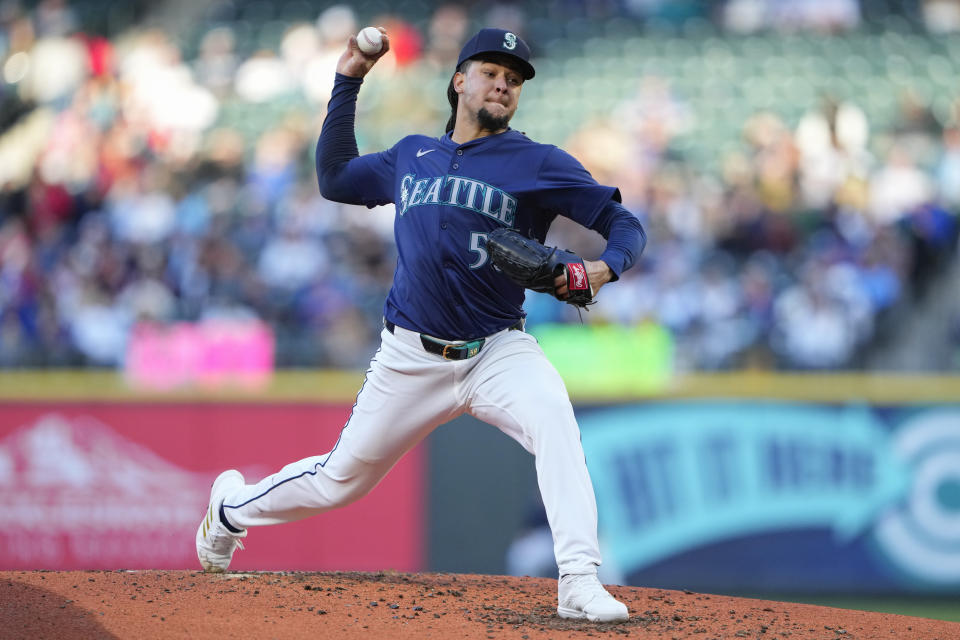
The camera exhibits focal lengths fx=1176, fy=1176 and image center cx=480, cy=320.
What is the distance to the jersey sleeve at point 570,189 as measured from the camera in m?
3.95

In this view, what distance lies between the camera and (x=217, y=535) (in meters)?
4.49

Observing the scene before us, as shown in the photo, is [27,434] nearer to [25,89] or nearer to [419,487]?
[419,487]

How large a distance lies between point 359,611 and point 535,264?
1330mm

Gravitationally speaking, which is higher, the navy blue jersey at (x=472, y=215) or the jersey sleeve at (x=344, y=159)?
the jersey sleeve at (x=344, y=159)

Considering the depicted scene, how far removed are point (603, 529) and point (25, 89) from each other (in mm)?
8195

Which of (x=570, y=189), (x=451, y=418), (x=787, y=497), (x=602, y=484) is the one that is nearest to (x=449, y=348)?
(x=451, y=418)

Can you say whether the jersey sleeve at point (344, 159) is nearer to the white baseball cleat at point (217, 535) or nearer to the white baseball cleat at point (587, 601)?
the white baseball cleat at point (217, 535)

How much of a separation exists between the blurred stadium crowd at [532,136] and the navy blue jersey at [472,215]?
4237mm

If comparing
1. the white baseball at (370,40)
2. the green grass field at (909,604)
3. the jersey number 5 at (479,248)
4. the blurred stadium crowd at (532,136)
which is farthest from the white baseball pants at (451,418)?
the green grass field at (909,604)

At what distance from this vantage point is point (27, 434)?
319 inches

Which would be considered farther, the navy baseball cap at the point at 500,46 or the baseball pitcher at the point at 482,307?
the navy baseball cap at the point at 500,46

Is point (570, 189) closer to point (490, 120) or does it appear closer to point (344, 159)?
point (490, 120)

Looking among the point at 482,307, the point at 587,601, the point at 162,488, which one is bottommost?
the point at 587,601

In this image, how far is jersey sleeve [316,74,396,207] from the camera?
14.3ft
